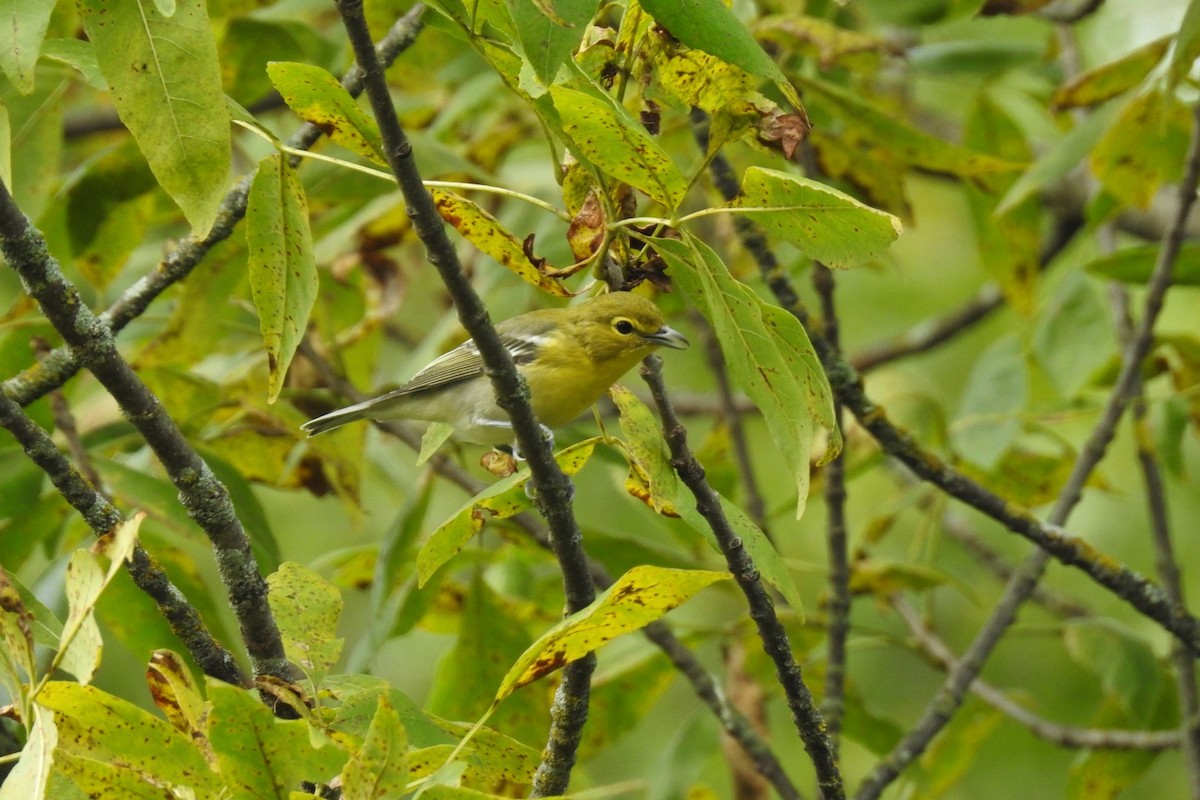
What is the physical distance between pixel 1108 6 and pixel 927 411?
5.42 feet

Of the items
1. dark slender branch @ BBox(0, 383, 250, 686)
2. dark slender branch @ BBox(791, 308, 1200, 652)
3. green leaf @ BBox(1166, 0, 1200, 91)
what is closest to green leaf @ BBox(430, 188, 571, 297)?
dark slender branch @ BBox(0, 383, 250, 686)

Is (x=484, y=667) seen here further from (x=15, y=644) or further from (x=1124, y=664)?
(x=15, y=644)

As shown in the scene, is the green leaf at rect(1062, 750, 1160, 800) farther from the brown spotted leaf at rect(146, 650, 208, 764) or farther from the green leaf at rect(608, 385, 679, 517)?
Result: the brown spotted leaf at rect(146, 650, 208, 764)

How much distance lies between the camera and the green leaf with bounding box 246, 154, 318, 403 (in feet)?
6.11

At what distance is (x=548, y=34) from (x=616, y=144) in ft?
0.67

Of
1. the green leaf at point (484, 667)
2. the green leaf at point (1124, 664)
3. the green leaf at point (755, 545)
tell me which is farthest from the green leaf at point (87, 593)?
the green leaf at point (1124, 664)

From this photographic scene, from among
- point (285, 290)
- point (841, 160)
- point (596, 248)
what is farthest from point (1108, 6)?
point (285, 290)

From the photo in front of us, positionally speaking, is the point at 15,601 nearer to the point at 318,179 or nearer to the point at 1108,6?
the point at 318,179

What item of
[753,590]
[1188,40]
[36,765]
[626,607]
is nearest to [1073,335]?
[1188,40]

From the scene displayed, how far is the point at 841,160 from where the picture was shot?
4.09 meters

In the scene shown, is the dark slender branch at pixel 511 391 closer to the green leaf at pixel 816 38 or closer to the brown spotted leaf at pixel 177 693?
the brown spotted leaf at pixel 177 693

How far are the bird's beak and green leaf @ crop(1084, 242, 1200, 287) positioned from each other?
48.1 inches

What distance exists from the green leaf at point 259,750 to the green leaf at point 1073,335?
3133 millimetres

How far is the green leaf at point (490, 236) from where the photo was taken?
6.77 feet
